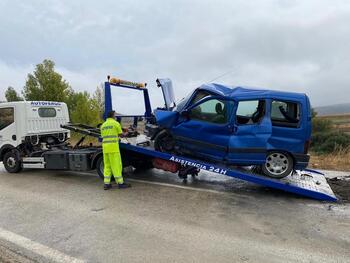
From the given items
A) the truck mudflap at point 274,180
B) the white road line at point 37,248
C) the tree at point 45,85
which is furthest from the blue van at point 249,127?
the tree at point 45,85

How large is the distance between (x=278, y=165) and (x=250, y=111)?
1.23 metres

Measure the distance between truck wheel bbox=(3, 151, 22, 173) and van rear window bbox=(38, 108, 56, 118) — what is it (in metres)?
1.26

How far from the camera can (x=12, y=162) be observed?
899 cm

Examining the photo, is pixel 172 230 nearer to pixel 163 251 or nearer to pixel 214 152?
pixel 163 251

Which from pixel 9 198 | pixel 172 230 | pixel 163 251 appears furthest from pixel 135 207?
pixel 9 198

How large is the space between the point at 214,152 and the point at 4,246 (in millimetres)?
4128

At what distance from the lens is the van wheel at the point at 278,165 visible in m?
6.62

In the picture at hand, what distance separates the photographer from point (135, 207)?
18.9ft

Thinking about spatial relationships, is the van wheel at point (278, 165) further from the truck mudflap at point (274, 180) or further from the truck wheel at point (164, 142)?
the truck wheel at point (164, 142)

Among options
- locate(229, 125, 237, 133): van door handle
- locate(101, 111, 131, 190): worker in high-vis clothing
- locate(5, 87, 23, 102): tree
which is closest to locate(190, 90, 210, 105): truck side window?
locate(229, 125, 237, 133): van door handle

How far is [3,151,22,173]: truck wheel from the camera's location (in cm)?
891

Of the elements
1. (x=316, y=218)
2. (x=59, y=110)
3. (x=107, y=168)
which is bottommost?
(x=316, y=218)

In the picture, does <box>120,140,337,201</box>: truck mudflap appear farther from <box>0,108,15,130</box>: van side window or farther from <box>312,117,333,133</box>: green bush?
<box>312,117,333,133</box>: green bush

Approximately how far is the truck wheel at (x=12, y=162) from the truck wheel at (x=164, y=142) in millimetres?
4066
